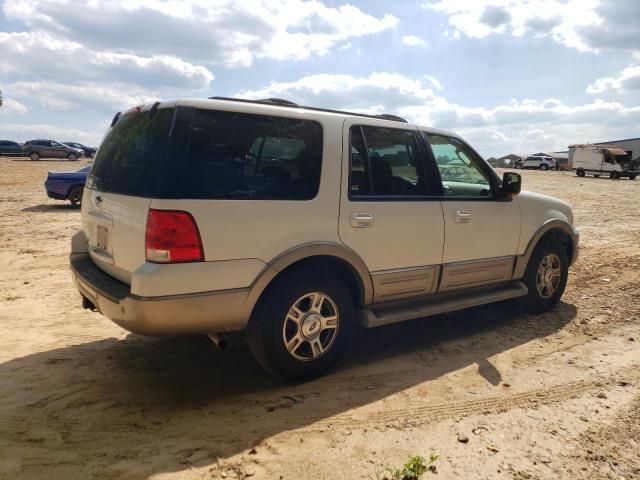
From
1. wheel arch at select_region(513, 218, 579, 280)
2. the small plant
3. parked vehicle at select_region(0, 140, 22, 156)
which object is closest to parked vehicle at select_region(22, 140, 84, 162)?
parked vehicle at select_region(0, 140, 22, 156)

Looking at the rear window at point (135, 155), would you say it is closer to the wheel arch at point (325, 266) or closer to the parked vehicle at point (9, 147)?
the wheel arch at point (325, 266)

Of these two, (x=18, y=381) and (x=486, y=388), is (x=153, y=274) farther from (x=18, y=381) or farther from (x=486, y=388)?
(x=486, y=388)

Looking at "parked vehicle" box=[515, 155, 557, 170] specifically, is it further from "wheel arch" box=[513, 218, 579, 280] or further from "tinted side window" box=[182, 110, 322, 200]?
"tinted side window" box=[182, 110, 322, 200]

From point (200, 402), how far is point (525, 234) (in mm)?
3474

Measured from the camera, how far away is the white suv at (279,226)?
9.49ft

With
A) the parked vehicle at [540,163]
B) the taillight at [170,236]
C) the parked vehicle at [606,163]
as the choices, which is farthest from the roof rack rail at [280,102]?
the parked vehicle at [540,163]

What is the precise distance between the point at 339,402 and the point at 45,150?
4177 cm

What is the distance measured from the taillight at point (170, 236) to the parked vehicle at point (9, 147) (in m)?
46.4

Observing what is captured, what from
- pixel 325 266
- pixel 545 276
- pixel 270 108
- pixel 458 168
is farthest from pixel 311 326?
pixel 545 276

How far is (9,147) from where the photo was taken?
41.0 metres

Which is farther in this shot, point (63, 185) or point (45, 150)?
point (45, 150)

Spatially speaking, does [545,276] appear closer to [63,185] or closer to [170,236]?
[170,236]

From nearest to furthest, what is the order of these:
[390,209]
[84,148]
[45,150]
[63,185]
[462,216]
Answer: [390,209], [462,216], [63,185], [45,150], [84,148]

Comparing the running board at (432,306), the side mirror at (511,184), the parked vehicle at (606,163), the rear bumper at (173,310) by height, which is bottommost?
the running board at (432,306)
